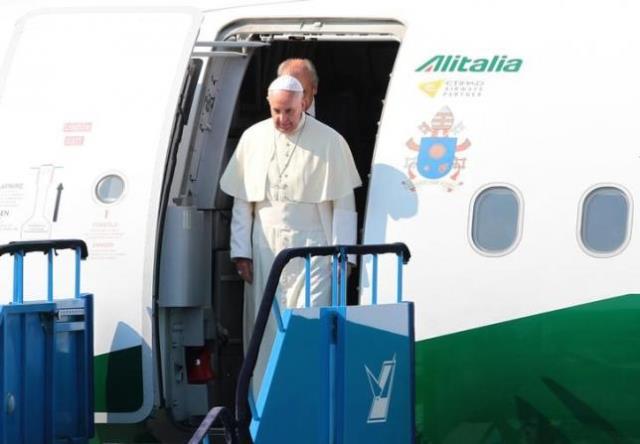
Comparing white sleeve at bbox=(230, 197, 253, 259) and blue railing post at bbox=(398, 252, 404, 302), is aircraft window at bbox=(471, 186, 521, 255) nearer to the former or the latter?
blue railing post at bbox=(398, 252, 404, 302)

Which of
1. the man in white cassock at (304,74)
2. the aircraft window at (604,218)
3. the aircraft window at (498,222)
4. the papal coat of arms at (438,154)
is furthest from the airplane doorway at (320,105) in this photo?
the aircraft window at (604,218)

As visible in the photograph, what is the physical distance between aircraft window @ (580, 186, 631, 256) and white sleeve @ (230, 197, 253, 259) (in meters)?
2.06

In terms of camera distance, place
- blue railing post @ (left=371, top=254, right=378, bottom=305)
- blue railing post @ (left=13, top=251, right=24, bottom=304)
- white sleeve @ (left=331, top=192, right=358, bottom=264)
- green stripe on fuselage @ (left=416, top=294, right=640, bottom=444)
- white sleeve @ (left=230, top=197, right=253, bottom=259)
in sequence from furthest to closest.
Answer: white sleeve @ (left=230, top=197, right=253, bottom=259) < white sleeve @ (left=331, top=192, right=358, bottom=264) < blue railing post @ (left=13, top=251, right=24, bottom=304) < green stripe on fuselage @ (left=416, top=294, right=640, bottom=444) < blue railing post @ (left=371, top=254, right=378, bottom=305)

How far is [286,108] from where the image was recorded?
28.6ft

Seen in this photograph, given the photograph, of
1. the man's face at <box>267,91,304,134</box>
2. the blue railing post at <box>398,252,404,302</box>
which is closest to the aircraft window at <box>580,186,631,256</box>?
the blue railing post at <box>398,252,404,302</box>

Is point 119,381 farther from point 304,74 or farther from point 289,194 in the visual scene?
point 304,74

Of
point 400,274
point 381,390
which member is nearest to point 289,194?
point 400,274

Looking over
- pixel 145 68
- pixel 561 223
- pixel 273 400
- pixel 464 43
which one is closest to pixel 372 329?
pixel 273 400

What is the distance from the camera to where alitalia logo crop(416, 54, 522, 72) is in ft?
27.6

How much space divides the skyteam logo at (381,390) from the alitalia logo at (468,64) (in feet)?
6.04

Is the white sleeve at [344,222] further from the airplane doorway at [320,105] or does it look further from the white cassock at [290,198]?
the airplane doorway at [320,105]

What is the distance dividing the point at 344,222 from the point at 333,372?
153cm

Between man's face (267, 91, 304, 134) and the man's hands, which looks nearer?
man's face (267, 91, 304, 134)

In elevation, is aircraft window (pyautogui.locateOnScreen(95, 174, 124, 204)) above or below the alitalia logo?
below
